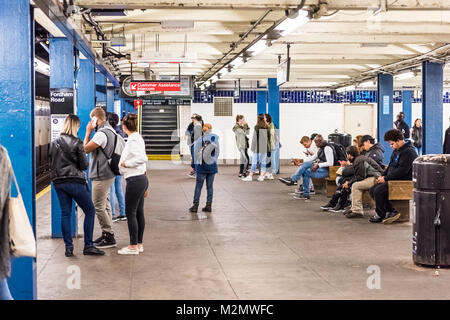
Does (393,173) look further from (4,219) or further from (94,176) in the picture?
(4,219)

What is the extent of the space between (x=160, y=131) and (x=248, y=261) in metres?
23.9

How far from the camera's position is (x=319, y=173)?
42.3 ft

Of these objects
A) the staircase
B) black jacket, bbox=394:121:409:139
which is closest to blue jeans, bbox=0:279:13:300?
black jacket, bbox=394:121:409:139

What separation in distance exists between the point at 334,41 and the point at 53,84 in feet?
21.1

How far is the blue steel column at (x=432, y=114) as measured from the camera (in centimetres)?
1591

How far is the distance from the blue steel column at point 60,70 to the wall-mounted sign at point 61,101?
0.12 meters

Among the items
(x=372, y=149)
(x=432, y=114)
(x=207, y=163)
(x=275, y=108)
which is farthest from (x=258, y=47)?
(x=275, y=108)

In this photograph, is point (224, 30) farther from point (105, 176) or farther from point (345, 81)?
point (345, 81)

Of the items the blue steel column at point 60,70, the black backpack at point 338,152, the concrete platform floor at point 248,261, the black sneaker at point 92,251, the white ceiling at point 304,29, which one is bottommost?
the concrete platform floor at point 248,261

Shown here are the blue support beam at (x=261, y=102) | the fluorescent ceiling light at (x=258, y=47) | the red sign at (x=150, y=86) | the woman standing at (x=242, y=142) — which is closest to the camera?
the fluorescent ceiling light at (x=258, y=47)

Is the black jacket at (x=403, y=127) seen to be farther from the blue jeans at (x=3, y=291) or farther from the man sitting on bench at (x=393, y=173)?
the blue jeans at (x=3, y=291)

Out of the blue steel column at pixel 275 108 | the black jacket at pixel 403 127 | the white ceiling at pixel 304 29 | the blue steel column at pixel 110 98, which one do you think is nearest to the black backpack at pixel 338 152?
the white ceiling at pixel 304 29

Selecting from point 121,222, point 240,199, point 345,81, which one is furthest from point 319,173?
point 345,81

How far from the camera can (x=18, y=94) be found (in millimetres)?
5195
